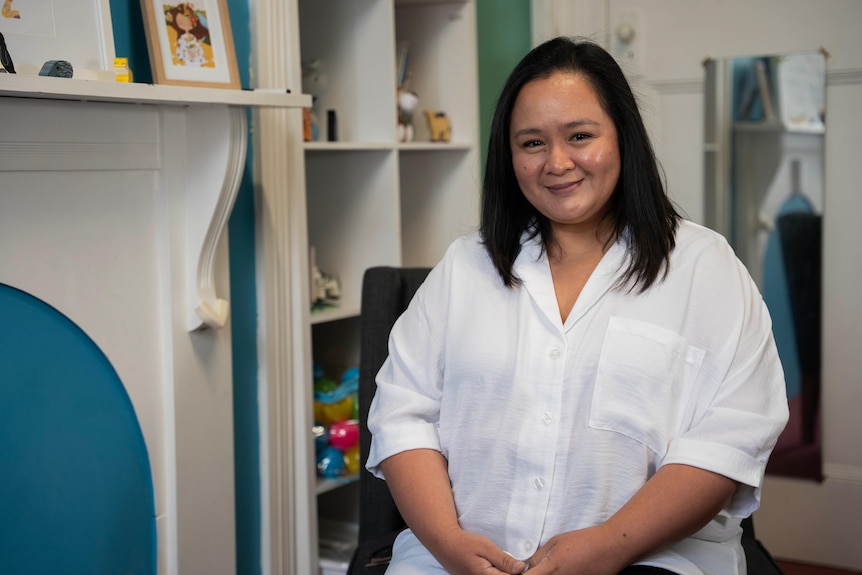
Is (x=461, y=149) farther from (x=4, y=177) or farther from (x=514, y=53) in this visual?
(x=4, y=177)

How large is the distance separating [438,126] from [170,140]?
107 cm

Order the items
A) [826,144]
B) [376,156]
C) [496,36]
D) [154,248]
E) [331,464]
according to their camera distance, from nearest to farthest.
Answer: [154,248] < [331,464] < [376,156] < [826,144] < [496,36]

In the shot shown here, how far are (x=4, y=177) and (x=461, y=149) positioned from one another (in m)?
1.43

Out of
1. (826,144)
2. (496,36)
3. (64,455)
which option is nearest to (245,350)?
(64,455)

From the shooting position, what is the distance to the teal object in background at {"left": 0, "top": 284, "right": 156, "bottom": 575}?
1474 millimetres

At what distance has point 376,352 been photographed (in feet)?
5.85

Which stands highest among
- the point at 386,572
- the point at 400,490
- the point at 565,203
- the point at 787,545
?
the point at 565,203

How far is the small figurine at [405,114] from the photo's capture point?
248 cm

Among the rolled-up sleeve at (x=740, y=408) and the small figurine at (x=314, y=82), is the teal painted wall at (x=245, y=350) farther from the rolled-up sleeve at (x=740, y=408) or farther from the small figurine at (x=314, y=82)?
the rolled-up sleeve at (x=740, y=408)

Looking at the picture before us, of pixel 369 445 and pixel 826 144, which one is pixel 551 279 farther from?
pixel 826 144

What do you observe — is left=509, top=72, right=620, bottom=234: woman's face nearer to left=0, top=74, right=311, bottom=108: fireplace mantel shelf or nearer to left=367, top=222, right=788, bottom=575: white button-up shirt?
left=367, top=222, right=788, bottom=575: white button-up shirt

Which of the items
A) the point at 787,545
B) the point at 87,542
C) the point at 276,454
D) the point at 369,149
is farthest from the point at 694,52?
the point at 87,542

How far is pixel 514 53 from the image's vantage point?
3062mm

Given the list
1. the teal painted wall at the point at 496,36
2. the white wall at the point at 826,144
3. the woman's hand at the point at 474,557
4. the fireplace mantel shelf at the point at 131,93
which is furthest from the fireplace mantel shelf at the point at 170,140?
the teal painted wall at the point at 496,36
